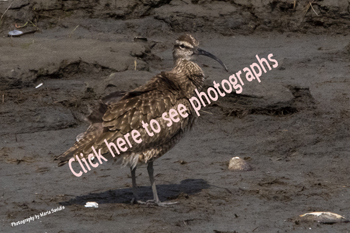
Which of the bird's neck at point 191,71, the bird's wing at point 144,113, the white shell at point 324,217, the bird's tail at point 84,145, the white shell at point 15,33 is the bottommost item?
the white shell at point 15,33

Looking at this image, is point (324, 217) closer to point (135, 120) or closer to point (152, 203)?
point (152, 203)

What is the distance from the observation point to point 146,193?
6699 millimetres

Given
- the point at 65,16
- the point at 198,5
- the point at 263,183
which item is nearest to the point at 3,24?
the point at 65,16

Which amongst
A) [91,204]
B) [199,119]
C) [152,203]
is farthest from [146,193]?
[199,119]

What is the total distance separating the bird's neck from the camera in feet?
22.0

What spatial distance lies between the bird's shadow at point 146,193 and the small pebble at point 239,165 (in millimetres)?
463

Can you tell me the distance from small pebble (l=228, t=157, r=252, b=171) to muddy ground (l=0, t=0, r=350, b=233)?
0.27 feet

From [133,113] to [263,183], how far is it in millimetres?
1733

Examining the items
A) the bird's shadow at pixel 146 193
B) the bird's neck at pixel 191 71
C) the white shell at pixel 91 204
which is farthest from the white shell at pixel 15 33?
the white shell at pixel 91 204

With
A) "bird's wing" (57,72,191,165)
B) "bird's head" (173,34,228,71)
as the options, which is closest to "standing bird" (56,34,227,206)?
"bird's wing" (57,72,191,165)

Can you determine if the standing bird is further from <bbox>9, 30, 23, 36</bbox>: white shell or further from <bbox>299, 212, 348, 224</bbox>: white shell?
<bbox>9, 30, 23, 36</bbox>: white shell

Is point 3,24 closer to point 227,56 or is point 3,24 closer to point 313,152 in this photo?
point 227,56

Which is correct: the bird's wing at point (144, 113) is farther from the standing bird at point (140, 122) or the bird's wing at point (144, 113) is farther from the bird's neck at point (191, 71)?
the bird's neck at point (191, 71)

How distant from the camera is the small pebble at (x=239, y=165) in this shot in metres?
7.15
